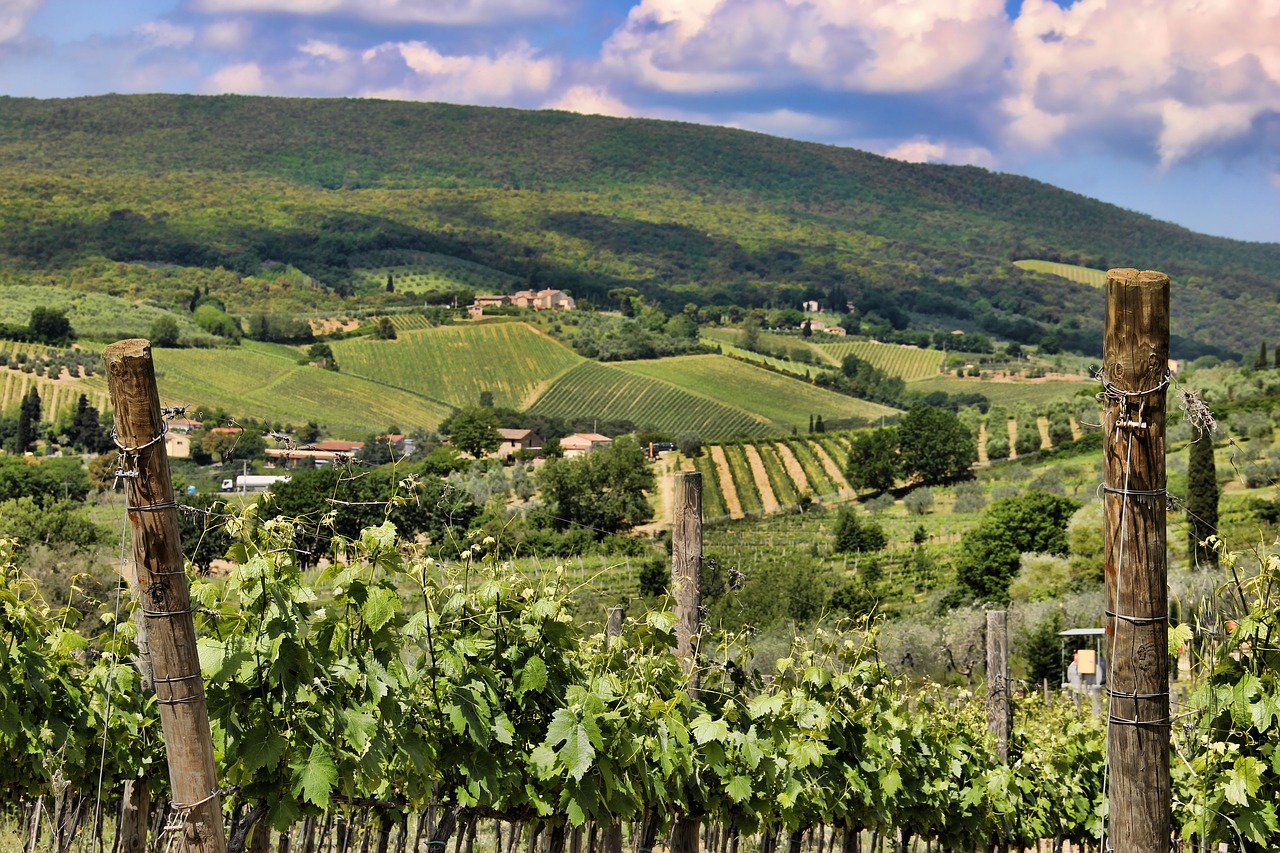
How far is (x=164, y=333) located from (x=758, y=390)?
1714 inches

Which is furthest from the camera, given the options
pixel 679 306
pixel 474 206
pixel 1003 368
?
pixel 474 206

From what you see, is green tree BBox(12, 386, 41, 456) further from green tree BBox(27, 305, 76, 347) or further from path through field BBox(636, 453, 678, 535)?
path through field BBox(636, 453, 678, 535)

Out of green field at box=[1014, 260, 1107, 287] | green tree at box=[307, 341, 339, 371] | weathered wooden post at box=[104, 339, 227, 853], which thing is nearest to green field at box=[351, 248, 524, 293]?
green tree at box=[307, 341, 339, 371]

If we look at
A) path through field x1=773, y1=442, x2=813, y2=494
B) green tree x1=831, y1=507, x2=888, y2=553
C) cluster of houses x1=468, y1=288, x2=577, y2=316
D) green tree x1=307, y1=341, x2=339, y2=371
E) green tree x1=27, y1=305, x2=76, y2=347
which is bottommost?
green tree x1=831, y1=507, x2=888, y2=553

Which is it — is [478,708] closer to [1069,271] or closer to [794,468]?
[794,468]

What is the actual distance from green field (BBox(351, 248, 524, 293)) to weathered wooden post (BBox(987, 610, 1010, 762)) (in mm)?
118426

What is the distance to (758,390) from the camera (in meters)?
89.8

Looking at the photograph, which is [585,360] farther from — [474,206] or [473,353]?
[474,206]

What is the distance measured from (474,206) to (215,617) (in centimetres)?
17965

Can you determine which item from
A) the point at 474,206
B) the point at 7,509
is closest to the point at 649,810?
the point at 7,509

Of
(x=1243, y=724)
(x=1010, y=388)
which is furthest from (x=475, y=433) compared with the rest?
(x=1243, y=724)

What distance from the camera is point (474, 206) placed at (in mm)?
178500

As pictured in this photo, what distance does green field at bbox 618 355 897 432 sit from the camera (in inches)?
3388

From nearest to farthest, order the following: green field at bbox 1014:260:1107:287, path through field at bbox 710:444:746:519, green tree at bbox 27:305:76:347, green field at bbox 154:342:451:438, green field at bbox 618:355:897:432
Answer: path through field at bbox 710:444:746:519 < green field at bbox 154:342:451:438 < green tree at bbox 27:305:76:347 < green field at bbox 618:355:897:432 < green field at bbox 1014:260:1107:287
